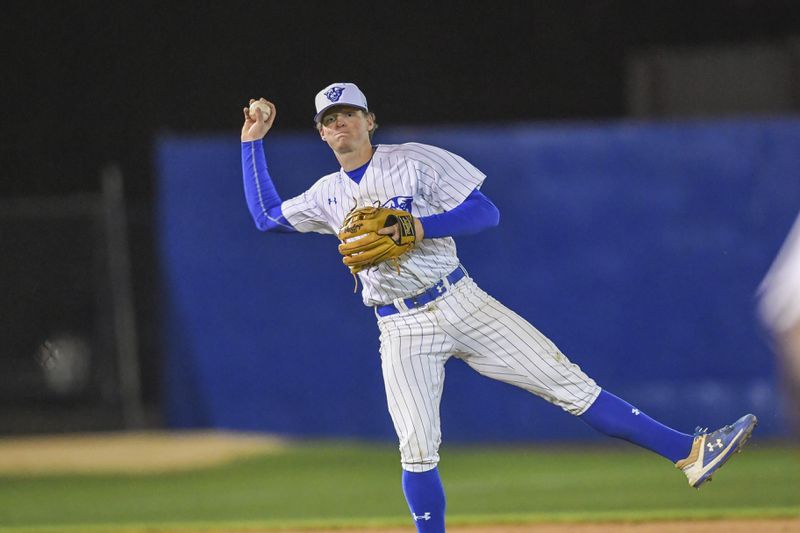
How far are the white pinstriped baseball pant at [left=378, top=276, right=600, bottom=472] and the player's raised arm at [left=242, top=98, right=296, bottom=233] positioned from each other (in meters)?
0.73

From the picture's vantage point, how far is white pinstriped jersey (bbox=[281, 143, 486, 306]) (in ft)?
16.8

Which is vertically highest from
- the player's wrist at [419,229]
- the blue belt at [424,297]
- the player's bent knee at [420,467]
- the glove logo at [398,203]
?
the glove logo at [398,203]

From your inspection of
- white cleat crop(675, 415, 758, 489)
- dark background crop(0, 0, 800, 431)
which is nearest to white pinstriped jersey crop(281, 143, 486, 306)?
white cleat crop(675, 415, 758, 489)

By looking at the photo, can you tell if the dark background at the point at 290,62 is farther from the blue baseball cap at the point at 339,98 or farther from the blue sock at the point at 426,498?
the blue sock at the point at 426,498

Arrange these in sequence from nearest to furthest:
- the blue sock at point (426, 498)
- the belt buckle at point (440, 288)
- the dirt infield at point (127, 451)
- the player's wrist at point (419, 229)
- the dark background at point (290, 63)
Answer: the player's wrist at point (419, 229) < the blue sock at point (426, 498) < the belt buckle at point (440, 288) < the dirt infield at point (127, 451) < the dark background at point (290, 63)

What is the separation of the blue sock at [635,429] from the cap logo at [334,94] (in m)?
1.50

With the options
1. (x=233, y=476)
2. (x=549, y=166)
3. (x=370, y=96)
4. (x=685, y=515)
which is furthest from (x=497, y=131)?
(x=370, y=96)

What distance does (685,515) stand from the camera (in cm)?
692

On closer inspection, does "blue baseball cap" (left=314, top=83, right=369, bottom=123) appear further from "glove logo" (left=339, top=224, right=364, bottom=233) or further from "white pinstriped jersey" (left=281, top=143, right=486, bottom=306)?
"glove logo" (left=339, top=224, right=364, bottom=233)

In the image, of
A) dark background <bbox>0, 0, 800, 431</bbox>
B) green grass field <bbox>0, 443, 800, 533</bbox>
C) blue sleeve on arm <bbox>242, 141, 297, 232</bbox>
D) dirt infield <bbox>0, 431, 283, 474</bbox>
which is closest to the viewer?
blue sleeve on arm <bbox>242, 141, 297, 232</bbox>

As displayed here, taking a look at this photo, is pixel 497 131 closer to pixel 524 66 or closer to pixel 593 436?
pixel 593 436

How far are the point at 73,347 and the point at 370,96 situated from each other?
628 centimetres

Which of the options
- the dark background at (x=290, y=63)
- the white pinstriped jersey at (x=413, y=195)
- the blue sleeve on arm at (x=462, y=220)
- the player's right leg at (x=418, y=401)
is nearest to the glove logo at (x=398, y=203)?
the white pinstriped jersey at (x=413, y=195)

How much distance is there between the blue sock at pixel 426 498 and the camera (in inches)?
198
